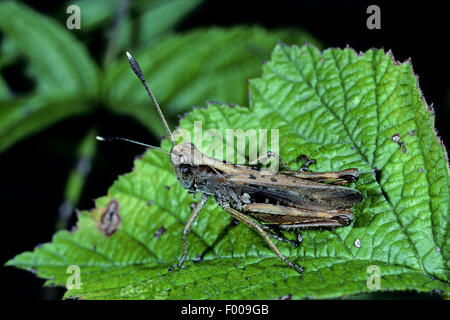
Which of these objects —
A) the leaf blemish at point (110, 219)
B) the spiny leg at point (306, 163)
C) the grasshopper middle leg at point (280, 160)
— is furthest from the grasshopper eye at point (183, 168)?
the spiny leg at point (306, 163)

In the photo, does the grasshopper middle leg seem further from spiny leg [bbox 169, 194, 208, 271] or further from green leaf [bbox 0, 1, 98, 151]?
green leaf [bbox 0, 1, 98, 151]

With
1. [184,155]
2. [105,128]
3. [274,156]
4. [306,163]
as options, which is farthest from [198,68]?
[306,163]

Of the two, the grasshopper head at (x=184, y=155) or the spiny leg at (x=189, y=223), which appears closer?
the spiny leg at (x=189, y=223)

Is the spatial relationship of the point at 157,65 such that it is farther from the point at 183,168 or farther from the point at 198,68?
the point at 183,168

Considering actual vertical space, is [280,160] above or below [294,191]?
above

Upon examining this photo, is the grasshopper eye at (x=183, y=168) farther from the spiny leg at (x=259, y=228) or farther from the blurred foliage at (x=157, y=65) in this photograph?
the blurred foliage at (x=157, y=65)

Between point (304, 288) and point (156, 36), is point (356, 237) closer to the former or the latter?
point (304, 288)
